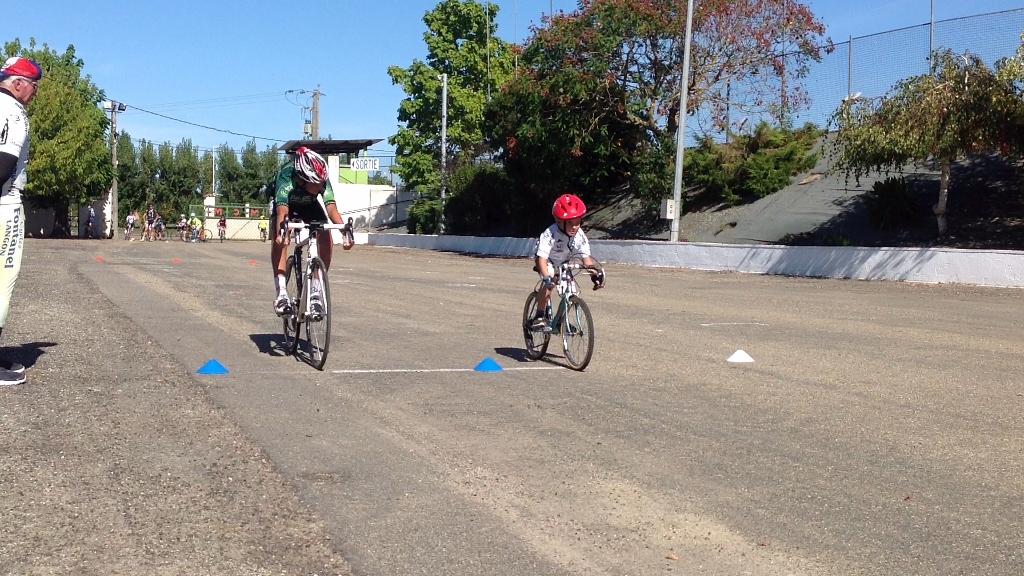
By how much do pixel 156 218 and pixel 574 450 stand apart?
58367mm

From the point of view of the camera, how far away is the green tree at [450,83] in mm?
67062

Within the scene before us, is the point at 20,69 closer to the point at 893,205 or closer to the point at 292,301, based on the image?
the point at 292,301

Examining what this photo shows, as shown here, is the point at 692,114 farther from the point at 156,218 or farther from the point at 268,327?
the point at 156,218

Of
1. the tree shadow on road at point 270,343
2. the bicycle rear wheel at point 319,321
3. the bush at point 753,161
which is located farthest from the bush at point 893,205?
the bicycle rear wheel at point 319,321

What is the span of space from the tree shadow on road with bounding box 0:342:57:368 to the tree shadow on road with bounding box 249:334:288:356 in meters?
1.84

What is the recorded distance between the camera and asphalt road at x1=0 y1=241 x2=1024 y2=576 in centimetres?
441

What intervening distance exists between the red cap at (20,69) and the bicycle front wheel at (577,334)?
4583 mm

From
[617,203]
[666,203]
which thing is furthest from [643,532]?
[617,203]

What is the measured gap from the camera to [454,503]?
501cm

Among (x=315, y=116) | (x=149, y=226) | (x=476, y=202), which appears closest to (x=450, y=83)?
(x=315, y=116)

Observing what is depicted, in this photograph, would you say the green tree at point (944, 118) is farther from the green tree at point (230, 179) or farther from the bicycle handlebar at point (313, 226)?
the green tree at point (230, 179)

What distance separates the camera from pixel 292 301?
9375 mm

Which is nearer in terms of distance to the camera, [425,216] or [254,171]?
[425,216]

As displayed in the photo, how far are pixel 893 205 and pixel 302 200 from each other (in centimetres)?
2430
